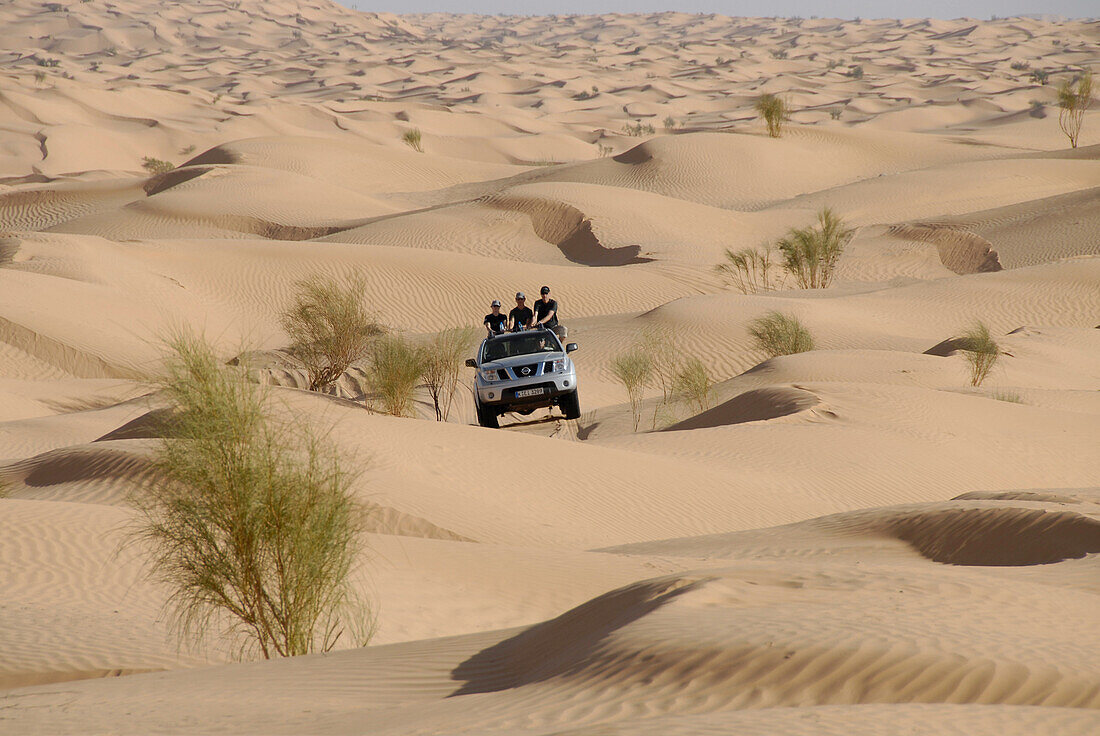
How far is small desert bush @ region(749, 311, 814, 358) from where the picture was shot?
71.4 feet

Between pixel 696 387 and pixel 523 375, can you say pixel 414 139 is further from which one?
pixel 523 375

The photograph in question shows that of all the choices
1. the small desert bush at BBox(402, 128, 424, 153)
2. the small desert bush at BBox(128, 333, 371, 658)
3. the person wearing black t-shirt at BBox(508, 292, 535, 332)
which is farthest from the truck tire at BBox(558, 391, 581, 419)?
the small desert bush at BBox(402, 128, 424, 153)

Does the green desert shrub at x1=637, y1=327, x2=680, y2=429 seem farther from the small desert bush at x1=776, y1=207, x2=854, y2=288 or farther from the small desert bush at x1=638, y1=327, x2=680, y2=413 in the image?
the small desert bush at x1=776, y1=207, x2=854, y2=288

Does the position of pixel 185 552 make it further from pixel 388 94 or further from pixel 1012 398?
pixel 388 94

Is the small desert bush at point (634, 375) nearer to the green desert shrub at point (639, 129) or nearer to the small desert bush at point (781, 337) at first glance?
the small desert bush at point (781, 337)

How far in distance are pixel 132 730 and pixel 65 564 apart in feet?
14.6

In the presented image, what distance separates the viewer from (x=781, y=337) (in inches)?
859

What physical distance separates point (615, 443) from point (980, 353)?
8570 millimetres

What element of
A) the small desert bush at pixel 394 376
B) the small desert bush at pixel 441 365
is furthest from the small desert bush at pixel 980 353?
the small desert bush at pixel 394 376

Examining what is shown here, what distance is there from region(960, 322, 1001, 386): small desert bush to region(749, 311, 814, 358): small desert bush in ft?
10.1

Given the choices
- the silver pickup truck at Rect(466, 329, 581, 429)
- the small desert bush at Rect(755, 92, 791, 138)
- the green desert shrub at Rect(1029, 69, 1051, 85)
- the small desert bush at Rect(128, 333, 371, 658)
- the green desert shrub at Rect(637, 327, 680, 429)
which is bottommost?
the green desert shrub at Rect(1029, 69, 1051, 85)

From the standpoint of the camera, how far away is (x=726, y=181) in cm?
4466

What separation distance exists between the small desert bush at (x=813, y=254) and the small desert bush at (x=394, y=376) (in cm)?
1690

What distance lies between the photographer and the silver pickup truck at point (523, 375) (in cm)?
1348
